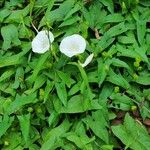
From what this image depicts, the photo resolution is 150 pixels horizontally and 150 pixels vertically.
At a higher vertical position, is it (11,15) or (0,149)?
(11,15)

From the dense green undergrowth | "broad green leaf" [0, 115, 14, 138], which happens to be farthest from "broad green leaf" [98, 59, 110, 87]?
"broad green leaf" [0, 115, 14, 138]

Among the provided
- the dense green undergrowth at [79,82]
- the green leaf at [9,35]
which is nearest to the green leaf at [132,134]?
the dense green undergrowth at [79,82]

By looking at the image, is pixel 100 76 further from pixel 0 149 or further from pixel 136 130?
pixel 0 149

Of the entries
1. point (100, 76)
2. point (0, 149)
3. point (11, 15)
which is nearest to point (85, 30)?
point (100, 76)

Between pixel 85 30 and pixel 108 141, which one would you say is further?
pixel 85 30

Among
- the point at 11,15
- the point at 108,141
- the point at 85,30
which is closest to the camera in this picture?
the point at 108,141

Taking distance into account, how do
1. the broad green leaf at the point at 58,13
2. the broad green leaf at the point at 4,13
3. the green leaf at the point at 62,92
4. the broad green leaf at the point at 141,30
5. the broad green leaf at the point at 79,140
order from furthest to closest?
the broad green leaf at the point at 4,13 < the broad green leaf at the point at 58,13 < the broad green leaf at the point at 141,30 < the green leaf at the point at 62,92 < the broad green leaf at the point at 79,140

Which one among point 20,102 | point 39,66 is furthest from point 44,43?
point 20,102

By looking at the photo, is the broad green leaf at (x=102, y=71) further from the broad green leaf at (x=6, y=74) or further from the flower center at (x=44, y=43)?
the broad green leaf at (x=6, y=74)
